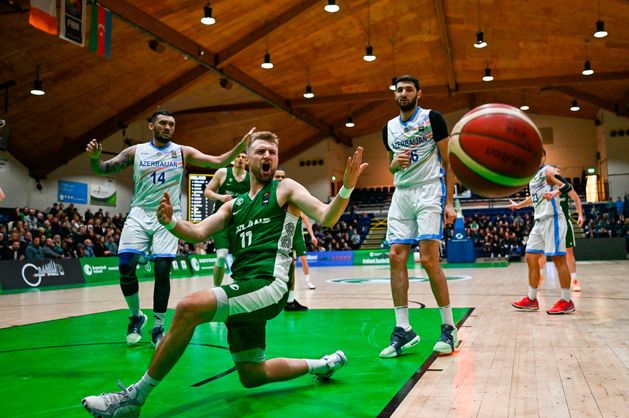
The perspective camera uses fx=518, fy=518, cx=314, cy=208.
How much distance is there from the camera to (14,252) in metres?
12.4

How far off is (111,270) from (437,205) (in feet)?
40.3

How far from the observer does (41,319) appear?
5941 mm

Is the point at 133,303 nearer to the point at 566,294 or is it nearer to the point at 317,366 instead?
the point at 317,366

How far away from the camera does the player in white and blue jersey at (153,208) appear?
411 cm

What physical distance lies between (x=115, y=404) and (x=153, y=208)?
2.30 meters

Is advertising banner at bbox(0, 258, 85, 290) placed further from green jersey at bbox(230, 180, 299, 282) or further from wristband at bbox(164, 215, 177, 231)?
green jersey at bbox(230, 180, 299, 282)

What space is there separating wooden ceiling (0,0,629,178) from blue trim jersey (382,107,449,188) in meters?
10.1

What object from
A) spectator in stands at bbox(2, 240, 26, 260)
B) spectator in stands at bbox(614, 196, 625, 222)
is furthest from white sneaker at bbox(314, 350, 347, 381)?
spectator in stands at bbox(614, 196, 625, 222)

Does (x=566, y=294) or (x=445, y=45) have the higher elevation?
(x=445, y=45)

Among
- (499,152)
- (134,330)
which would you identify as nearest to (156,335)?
(134,330)

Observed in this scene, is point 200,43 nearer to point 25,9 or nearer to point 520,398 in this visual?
point 25,9

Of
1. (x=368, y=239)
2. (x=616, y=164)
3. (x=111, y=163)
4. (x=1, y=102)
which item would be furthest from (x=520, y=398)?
(x=616, y=164)

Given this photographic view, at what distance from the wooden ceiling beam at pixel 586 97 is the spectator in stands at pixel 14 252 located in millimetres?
21764

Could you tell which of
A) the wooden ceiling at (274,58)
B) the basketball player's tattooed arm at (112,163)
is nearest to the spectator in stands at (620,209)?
the wooden ceiling at (274,58)
